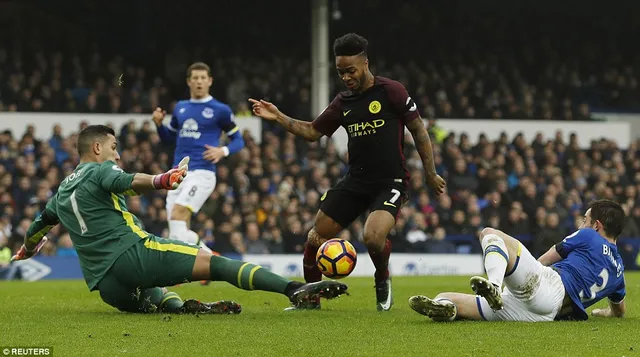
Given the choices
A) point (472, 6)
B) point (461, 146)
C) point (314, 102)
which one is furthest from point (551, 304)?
point (472, 6)

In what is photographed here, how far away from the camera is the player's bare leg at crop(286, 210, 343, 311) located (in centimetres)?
1016

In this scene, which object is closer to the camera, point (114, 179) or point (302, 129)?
point (114, 179)

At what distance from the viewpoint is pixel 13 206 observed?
19781 millimetres

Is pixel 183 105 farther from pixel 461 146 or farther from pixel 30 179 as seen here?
pixel 461 146

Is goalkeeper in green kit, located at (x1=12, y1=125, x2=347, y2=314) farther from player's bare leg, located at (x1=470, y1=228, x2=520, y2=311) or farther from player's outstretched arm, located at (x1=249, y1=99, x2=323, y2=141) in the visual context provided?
player's bare leg, located at (x1=470, y1=228, x2=520, y2=311)

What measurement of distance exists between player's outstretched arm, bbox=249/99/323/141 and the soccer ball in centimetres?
135

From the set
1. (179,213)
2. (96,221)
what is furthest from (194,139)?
(96,221)

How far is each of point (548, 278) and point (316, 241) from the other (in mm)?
2654

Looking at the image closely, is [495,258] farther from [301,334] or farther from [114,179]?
[114,179]

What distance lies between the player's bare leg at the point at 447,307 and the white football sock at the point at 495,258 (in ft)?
1.64

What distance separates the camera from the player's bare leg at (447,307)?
8.20m

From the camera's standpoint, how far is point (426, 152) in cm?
991

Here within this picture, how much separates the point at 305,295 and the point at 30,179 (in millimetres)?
13131

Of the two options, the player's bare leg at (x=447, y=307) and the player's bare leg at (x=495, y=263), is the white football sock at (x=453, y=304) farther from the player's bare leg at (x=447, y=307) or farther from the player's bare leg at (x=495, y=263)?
the player's bare leg at (x=495, y=263)
